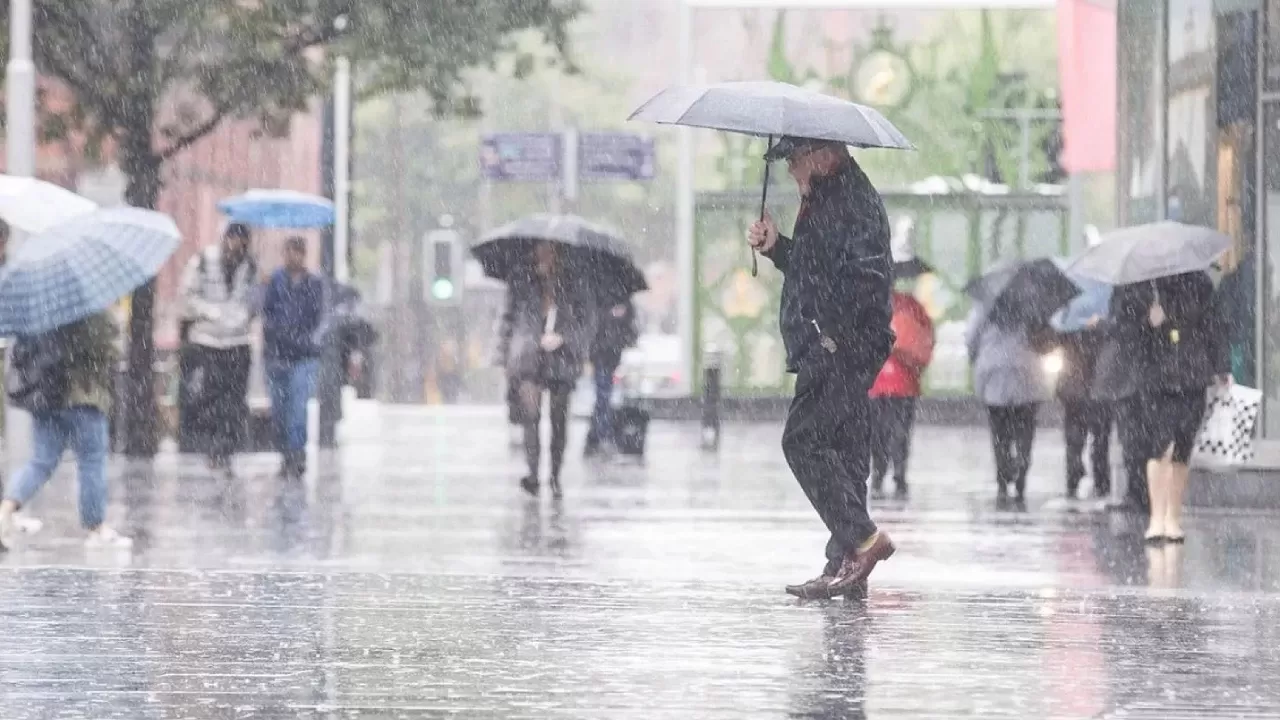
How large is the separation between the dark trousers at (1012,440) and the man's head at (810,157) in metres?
7.80

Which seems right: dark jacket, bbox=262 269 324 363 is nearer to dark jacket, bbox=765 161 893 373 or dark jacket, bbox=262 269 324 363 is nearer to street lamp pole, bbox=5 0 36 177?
street lamp pole, bbox=5 0 36 177

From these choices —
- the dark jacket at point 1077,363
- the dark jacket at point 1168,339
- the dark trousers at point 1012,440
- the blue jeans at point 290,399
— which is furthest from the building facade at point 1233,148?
the blue jeans at point 290,399

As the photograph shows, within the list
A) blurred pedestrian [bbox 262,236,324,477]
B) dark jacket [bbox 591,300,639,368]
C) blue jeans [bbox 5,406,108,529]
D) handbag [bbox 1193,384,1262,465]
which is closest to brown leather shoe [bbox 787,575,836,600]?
blue jeans [bbox 5,406,108,529]

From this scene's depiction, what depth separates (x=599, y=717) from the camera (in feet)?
23.9

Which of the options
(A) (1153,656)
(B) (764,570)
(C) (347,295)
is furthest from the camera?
(C) (347,295)

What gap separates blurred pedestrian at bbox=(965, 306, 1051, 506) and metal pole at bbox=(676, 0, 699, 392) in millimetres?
14002

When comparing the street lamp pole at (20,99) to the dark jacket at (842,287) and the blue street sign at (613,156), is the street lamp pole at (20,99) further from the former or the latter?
the blue street sign at (613,156)

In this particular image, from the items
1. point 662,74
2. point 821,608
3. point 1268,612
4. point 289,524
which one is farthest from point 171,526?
point 662,74

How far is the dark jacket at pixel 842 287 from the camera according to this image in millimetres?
10109

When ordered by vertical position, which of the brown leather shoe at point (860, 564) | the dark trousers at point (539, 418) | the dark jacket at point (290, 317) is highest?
the dark jacket at point (290, 317)

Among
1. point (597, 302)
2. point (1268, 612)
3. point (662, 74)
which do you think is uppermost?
point (662, 74)

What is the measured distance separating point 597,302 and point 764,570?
801 centimetres

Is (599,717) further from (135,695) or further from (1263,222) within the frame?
(1263,222)

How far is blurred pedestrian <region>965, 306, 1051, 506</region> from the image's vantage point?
1786 cm
